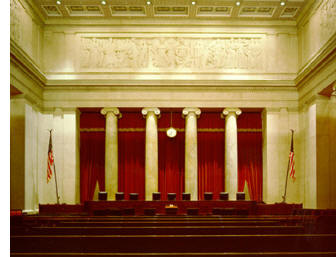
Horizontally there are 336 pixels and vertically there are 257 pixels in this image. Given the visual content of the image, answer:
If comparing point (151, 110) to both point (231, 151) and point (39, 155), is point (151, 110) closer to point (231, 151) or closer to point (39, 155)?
point (231, 151)

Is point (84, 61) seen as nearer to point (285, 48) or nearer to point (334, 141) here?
point (285, 48)

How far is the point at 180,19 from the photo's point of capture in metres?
20.4

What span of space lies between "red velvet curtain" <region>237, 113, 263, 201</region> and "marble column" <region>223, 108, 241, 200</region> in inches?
48.5

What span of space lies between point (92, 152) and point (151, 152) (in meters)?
3.35

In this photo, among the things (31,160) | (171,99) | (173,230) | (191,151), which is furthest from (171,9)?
(173,230)

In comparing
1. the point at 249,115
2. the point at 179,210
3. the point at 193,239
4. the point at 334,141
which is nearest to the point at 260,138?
the point at 249,115

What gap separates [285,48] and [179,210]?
32.4 feet

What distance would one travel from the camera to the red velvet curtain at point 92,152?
68.6 feet

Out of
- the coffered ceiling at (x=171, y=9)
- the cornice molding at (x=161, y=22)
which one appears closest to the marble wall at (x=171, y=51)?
the cornice molding at (x=161, y=22)

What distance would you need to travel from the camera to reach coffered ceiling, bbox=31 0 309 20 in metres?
18.8

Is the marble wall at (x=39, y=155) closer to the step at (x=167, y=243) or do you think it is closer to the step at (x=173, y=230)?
the step at (x=173, y=230)

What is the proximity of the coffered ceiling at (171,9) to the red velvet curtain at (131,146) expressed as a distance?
5.13 metres

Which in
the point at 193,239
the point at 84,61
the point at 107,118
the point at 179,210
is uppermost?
the point at 84,61

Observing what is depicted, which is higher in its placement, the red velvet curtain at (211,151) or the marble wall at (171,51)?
the marble wall at (171,51)
